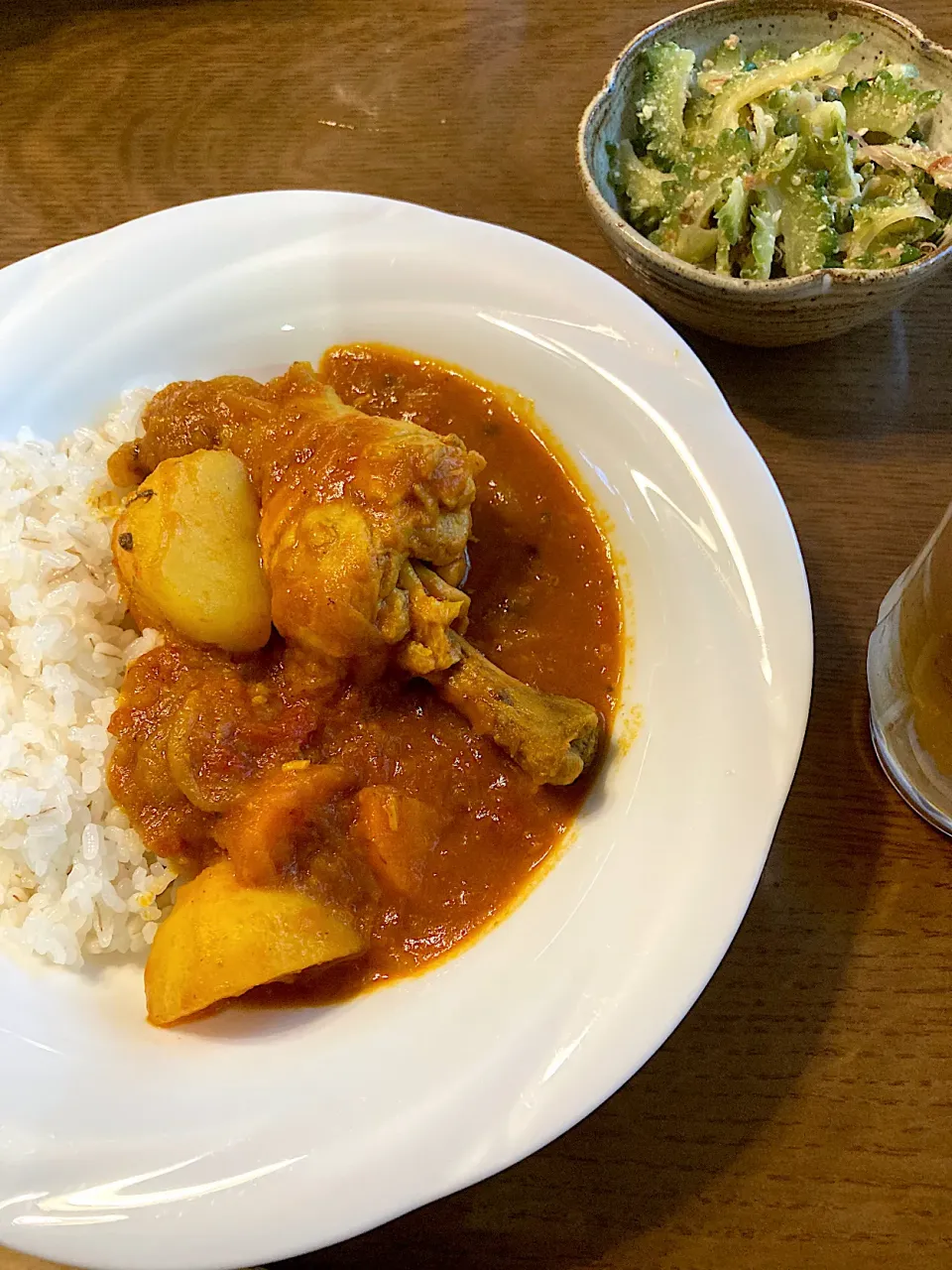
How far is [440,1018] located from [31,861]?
0.98 meters

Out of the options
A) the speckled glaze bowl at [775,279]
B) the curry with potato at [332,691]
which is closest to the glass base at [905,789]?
the curry with potato at [332,691]

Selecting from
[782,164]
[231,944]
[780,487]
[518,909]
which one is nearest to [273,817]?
[231,944]

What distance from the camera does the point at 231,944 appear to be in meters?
1.82

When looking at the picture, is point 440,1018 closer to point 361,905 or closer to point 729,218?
point 361,905

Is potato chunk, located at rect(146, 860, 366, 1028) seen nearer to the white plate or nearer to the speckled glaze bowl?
the white plate

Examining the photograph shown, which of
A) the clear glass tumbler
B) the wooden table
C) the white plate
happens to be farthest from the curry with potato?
the clear glass tumbler

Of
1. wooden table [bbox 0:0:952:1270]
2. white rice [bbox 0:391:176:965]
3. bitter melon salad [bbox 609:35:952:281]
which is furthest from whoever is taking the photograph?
bitter melon salad [bbox 609:35:952:281]

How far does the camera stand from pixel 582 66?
321 centimetres

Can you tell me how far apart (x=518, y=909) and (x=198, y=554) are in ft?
3.49

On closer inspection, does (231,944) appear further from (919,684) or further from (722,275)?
(722,275)

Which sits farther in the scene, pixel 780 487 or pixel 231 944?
pixel 780 487

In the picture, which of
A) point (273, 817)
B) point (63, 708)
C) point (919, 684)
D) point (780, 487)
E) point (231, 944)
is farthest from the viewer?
point (780, 487)

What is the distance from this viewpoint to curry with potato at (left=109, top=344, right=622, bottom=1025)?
1929 mm

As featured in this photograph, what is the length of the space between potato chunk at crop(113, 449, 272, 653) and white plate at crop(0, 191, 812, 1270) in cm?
52
